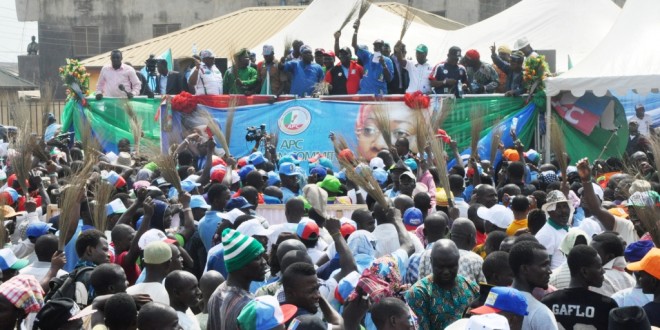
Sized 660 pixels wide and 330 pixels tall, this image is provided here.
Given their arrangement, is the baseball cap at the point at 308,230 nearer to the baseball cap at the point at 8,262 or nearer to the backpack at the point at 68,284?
the backpack at the point at 68,284

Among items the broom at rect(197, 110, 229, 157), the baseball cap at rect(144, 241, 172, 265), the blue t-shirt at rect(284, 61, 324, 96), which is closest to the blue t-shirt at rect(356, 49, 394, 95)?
the blue t-shirt at rect(284, 61, 324, 96)

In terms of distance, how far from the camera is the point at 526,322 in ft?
21.2

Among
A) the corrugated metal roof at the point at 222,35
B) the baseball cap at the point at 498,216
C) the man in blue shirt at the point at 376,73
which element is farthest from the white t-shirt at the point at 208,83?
the corrugated metal roof at the point at 222,35

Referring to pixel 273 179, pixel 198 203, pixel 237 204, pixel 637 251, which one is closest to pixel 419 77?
pixel 273 179

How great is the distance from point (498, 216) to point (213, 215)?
236cm

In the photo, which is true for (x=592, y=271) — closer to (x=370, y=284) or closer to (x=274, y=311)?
(x=370, y=284)

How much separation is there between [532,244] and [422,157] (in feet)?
18.7

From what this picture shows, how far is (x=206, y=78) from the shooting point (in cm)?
1859

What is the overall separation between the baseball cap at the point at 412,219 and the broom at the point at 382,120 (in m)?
5.49

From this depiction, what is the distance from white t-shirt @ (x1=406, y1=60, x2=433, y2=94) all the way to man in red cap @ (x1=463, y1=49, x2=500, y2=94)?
22.7 inches

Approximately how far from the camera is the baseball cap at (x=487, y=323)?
5.50 meters

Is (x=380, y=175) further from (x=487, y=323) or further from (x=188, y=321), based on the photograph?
(x=487, y=323)

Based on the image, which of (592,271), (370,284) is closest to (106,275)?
(370,284)

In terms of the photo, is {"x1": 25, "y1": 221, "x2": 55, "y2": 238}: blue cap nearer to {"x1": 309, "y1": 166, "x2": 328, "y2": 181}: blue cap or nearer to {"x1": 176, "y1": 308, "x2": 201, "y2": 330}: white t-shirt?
{"x1": 176, "y1": 308, "x2": 201, "y2": 330}: white t-shirt
